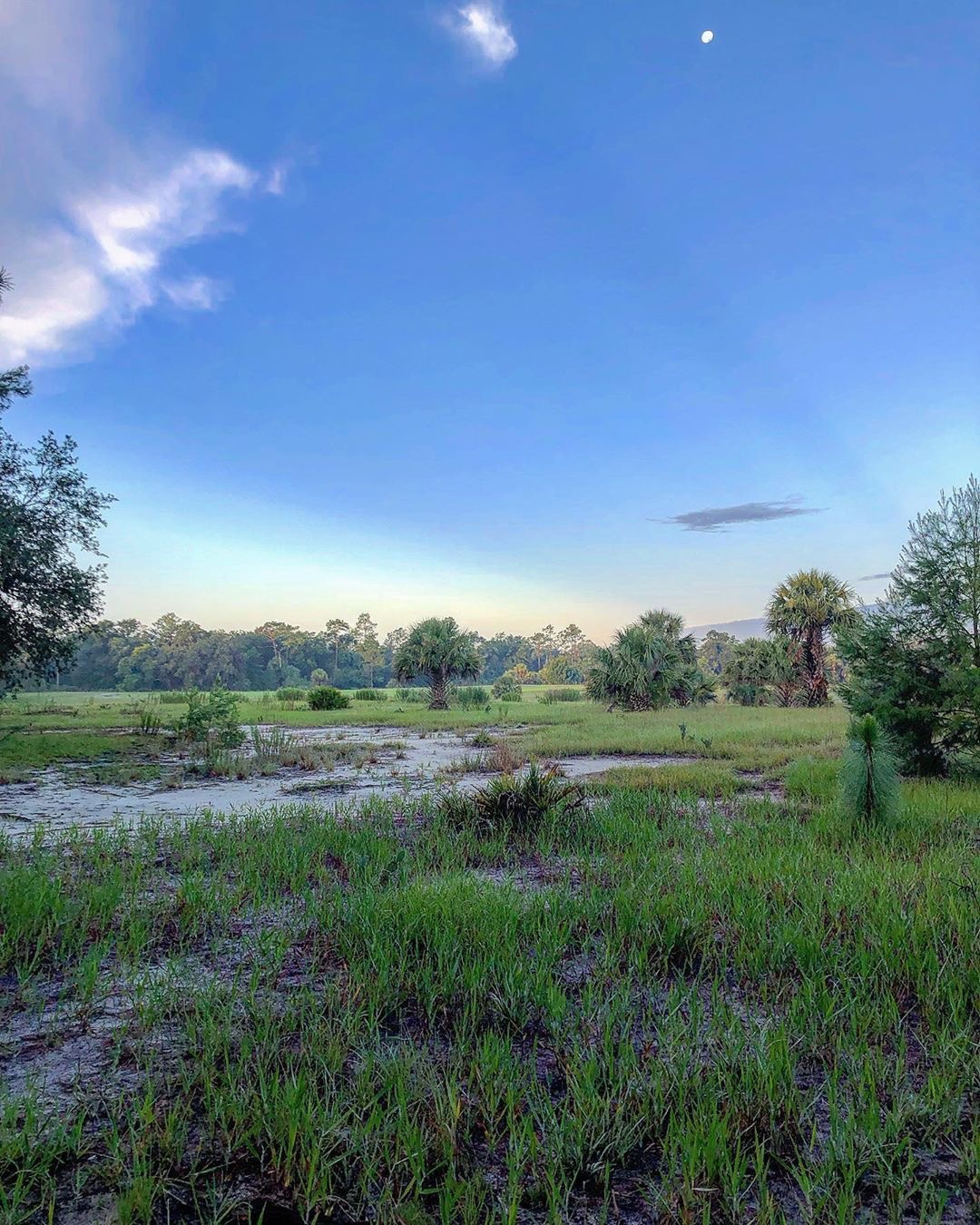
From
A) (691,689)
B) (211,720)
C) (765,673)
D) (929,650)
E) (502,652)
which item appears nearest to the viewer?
(929,650)

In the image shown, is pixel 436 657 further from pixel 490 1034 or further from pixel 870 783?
pixel 490 1034

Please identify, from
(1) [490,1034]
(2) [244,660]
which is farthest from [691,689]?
(2) [244,660]

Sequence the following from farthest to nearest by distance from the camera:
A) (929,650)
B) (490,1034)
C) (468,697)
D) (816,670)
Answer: (468,697) < (816,670) < (929,650) < (490,1034)

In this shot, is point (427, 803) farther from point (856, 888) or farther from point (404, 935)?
point (856, 888)

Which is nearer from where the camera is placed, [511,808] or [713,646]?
[511,808]

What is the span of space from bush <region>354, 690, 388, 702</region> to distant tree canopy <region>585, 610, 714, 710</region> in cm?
1680

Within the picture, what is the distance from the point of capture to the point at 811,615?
34.4 meters

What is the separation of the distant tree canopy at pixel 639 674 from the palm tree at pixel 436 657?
6.19 m

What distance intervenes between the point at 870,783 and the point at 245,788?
7889mm

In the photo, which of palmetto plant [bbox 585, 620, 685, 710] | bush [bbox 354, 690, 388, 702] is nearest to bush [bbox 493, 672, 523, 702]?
bush [bbox 354, 690, 388, 702]

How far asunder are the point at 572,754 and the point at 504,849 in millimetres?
Answer: 8270

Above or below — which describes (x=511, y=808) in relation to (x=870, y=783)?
below

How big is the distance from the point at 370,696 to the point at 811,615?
27.8 meters

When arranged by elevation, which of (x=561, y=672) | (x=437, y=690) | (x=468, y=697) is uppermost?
(x=437, y=690)
